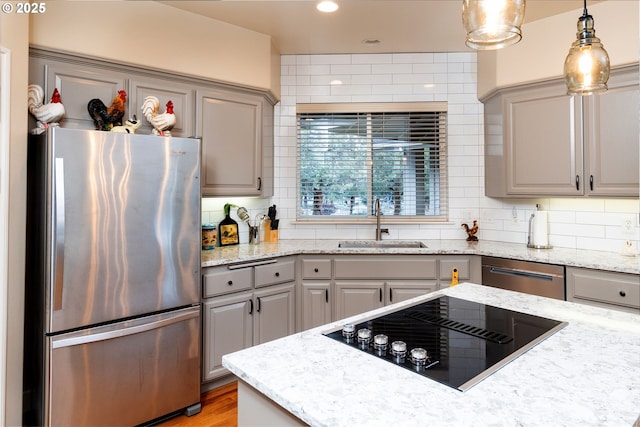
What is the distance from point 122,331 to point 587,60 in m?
2.33

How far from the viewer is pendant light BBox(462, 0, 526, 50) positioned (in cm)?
92

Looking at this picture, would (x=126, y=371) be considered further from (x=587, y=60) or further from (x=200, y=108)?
(x=587, y=60)

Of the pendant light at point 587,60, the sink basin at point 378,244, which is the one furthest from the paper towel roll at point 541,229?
the pendant light at point 587,60

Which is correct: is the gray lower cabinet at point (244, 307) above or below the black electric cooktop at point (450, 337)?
below

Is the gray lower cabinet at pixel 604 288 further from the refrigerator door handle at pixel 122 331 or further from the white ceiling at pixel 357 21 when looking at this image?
the refrigerator door handle at pixel 122 331

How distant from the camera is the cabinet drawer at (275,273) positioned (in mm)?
2711

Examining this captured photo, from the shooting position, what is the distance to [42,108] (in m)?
2.12

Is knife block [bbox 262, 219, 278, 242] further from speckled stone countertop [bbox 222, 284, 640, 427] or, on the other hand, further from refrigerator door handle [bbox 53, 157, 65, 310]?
speckled stone countertop [bbox 222, 284, 640, 427]

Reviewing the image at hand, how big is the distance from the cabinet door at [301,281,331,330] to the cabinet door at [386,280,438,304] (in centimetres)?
47

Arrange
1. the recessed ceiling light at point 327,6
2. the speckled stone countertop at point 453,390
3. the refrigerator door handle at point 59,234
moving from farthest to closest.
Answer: the recessed ceiling light at point 327,6, the refrigerator door handle at point 59,234, the speckled stone countertop at point 453,390

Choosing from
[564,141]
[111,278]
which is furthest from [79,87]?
[564,141]

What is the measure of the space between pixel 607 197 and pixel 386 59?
2075mm

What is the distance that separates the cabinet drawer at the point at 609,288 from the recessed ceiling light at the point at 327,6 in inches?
94.0

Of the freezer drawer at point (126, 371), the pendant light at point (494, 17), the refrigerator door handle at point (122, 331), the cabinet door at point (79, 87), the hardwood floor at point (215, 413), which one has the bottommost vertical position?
the hardwood floor at point (215, 413)
